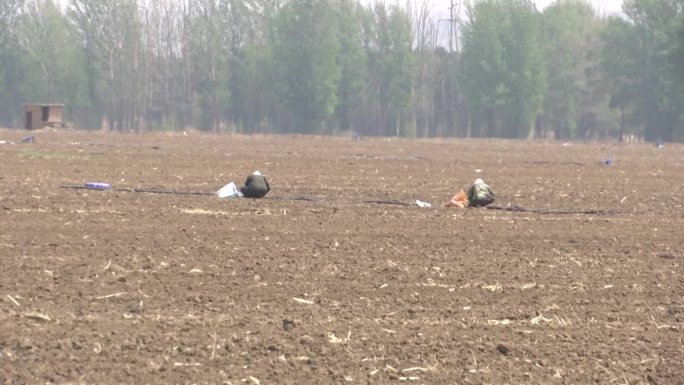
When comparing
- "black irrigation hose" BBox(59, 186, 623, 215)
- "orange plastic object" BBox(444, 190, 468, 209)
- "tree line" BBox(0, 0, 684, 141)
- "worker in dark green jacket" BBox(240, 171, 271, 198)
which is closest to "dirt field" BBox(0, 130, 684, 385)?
"worker in dark green jacket" BBox(240, 171, 271, 198)

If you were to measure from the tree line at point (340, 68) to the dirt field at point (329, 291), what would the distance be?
71.3m

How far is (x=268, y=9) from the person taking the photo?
363 feet

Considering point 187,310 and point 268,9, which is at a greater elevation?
point 268,9

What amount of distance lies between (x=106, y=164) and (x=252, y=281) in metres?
16.9

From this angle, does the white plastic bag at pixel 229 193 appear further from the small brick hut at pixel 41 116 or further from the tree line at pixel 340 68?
the tree line at pixel 340 68

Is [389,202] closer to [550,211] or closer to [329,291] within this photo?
[550,211]

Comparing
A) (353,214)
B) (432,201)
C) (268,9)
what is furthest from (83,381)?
(268,9)

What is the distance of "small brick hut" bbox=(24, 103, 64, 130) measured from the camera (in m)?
68.2

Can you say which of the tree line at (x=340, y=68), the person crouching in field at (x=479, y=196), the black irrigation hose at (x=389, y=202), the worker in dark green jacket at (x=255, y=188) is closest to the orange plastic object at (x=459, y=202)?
the person crouching in field at (x=479, y=196)

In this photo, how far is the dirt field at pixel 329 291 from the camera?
8.26m

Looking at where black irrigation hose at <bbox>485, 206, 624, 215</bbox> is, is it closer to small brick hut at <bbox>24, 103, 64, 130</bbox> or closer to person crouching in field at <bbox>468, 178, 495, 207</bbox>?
person crouching in field at <bbox>468, 178, 495, 207</bbox>

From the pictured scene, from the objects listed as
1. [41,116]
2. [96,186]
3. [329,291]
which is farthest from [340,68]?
[329,291]

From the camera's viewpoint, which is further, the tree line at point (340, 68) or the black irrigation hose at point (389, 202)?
the tree line at point (340, 68)

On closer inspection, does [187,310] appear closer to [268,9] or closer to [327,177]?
[327,177]
